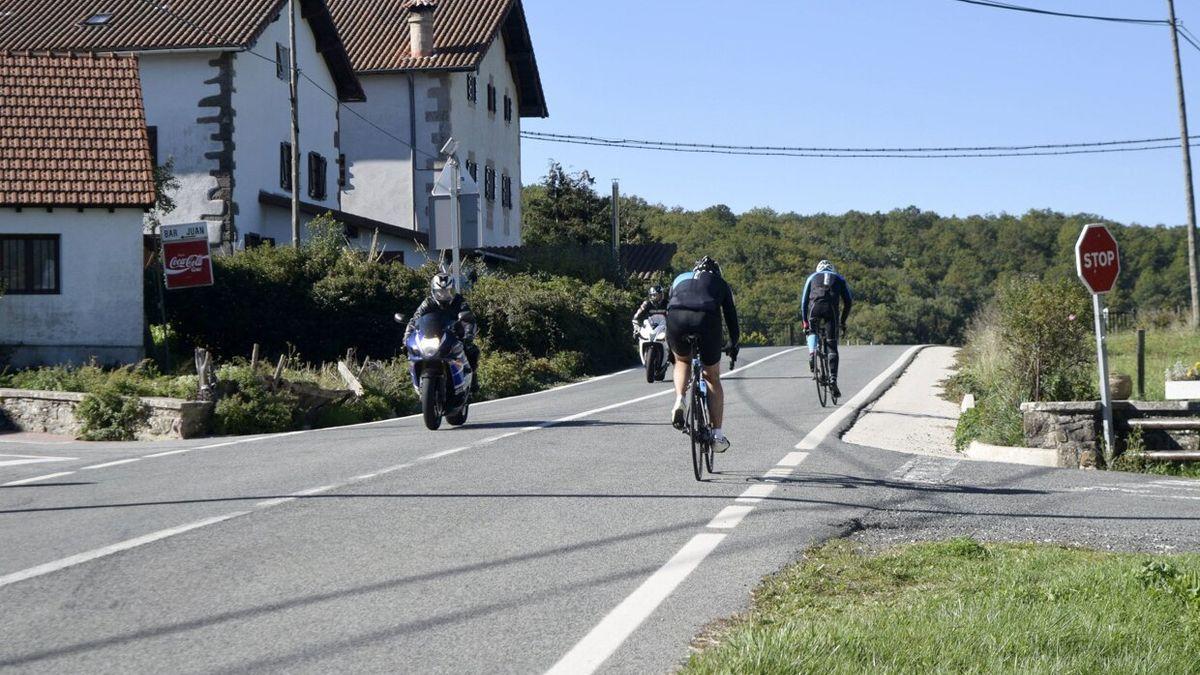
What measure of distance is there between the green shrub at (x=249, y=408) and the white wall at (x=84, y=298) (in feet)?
21.6

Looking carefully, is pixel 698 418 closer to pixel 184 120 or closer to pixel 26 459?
A: pixel 26 459

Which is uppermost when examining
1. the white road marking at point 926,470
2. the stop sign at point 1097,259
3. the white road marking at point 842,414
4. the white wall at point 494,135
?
the white wall at point 494,135

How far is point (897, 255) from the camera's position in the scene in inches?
4203

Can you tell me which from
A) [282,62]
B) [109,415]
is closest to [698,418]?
[109,415]

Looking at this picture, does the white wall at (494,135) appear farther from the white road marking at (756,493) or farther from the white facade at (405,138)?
the white road marking at (756,493)

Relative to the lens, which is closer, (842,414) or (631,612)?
(631,612)

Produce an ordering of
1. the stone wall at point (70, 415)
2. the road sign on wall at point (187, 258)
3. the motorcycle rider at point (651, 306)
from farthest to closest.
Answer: the road sign on wall at point (187, 258)
the motorcycle rider at point (651, 306)
the stone wall at point (70, 415)

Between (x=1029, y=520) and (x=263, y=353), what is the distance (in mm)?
20495

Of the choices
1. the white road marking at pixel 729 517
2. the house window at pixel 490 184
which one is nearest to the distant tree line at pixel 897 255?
the house window at pixel 490 184

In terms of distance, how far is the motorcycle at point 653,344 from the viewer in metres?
23.5

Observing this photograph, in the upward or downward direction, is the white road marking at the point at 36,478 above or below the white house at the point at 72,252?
below

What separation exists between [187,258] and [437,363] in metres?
10.4

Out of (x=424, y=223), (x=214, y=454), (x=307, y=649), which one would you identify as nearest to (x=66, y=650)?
(x=307, y=649)

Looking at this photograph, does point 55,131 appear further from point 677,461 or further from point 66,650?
point 66,650
